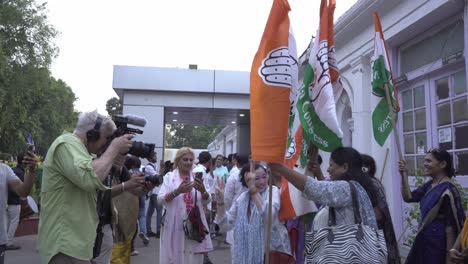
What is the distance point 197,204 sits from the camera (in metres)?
5.01

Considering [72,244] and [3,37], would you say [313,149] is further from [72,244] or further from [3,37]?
[3,37]

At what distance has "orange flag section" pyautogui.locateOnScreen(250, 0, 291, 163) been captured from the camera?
2828mm

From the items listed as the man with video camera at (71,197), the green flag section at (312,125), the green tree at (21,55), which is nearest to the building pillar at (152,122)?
the green tree at (21,55)

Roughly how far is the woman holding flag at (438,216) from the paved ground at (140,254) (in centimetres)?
429

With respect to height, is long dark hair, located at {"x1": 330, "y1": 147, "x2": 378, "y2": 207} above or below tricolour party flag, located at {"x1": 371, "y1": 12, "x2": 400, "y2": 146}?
below

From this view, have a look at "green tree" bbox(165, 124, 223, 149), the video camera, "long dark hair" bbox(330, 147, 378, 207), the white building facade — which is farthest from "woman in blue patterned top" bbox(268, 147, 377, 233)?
"green tree" bbox(165, 124, 223, 149)

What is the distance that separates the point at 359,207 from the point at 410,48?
5.93m

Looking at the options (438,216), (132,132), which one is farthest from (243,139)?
(132,132)

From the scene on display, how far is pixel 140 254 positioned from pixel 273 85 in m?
6.37

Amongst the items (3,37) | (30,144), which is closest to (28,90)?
(3,37)

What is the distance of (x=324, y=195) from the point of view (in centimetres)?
270

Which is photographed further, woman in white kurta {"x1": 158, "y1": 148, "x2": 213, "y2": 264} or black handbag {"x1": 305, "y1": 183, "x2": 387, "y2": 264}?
woman in white kurta {"x1": 158, "y1": 148, "x2": 213, "y2": 264}

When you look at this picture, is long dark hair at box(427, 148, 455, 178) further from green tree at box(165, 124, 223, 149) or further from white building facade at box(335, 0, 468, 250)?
green tree at box(165, 124, 223, 149)

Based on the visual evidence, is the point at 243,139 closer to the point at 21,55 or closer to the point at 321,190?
the point at 21,55
